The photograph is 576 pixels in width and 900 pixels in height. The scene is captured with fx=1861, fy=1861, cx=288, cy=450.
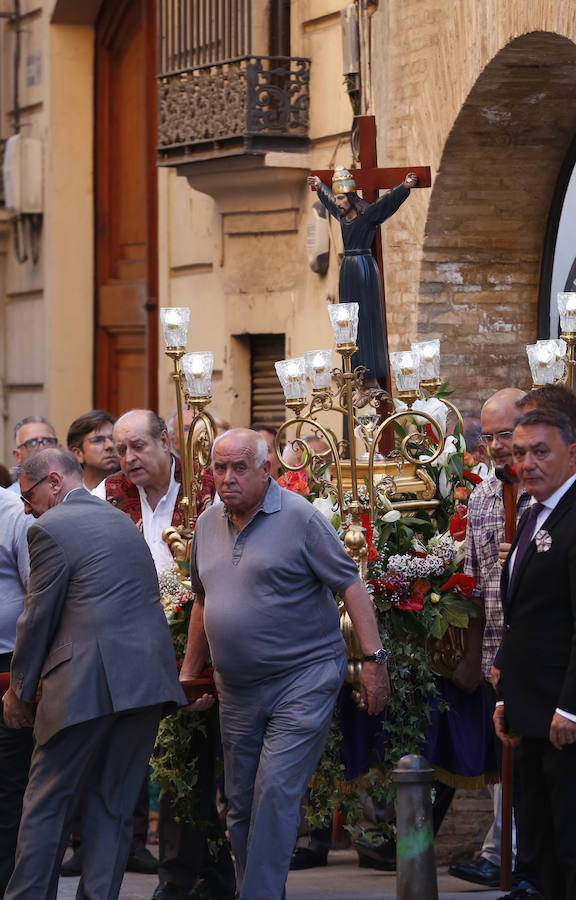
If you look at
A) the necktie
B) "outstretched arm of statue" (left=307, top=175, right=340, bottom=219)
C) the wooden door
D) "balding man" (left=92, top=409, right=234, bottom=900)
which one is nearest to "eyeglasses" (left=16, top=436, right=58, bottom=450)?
"balding man" (left=92, top=409, right=234, bottom=900)

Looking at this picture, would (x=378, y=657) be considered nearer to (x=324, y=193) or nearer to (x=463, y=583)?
(x=463, y=583)

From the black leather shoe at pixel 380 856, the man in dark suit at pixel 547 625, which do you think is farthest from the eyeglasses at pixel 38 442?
the man in dark suit at pixel 547 625

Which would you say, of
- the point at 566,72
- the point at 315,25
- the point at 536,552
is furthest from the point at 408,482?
the point at 315,25

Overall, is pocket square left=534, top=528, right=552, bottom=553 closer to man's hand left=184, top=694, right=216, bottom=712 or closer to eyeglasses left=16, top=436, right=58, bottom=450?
man's hand left=184, top=694, right=216, bottom=712

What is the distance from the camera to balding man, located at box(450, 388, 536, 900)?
706 cm

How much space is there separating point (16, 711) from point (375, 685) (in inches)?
51.1

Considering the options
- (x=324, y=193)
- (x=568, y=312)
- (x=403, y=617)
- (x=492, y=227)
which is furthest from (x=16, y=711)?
(x=492, y=227)

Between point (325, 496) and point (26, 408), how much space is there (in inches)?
390

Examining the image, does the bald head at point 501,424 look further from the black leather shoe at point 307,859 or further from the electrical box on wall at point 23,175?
the electrical box on wall at point 23,175

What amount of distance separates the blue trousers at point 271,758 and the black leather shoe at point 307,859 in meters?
1.61

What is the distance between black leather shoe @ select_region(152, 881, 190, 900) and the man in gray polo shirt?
770 mm

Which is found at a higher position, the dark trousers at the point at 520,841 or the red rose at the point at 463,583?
the red rose at the point at 463,583

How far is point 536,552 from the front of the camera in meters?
6.12

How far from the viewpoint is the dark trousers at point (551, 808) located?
19.8 ft
